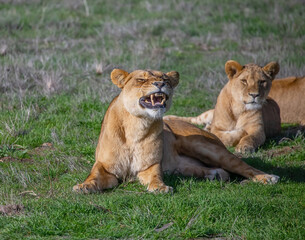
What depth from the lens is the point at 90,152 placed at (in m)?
6.66

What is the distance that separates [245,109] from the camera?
25.5 ft

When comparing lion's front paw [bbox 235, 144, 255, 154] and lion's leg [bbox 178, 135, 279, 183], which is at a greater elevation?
lion's leg [bbox 178, 135, 279, 183]

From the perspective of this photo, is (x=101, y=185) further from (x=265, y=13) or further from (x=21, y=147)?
(x=265, y=13)

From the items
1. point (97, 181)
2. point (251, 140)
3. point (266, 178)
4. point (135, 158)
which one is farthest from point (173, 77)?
point (251, 140)

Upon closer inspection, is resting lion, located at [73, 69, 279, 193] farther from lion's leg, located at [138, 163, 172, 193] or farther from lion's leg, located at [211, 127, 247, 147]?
lion's leg, located at [211, 127, 247, 147]

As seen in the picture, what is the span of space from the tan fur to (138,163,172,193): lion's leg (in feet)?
14.6

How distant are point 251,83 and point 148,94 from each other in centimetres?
288

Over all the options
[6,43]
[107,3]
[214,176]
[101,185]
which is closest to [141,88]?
[101,185]

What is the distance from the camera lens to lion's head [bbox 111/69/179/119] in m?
5.00

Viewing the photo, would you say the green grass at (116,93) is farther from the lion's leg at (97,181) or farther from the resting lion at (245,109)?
the resting lion at (245,109)

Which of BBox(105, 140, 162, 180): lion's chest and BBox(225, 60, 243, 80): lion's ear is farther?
BBox(225, 60, 243, 80): lion's ear

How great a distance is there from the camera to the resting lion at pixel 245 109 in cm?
756

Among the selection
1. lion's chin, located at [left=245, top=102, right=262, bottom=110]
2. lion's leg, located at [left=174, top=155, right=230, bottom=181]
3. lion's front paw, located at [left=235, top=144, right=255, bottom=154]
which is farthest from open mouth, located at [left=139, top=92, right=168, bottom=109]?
lion's chin, located at [left=245, top=102, right=262, bottom=110]

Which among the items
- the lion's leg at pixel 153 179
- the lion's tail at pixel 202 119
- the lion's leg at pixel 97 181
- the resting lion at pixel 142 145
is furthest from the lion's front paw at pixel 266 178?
the lion's tail at pixel 202 119
